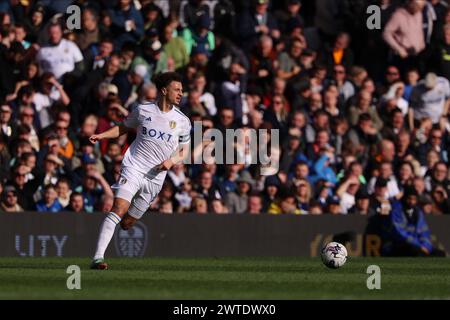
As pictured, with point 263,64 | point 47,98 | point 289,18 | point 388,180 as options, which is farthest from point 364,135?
point 47,98

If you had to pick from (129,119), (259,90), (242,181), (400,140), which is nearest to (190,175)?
(242,181)

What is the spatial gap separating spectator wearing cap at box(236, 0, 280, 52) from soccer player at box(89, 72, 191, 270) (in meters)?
8.46

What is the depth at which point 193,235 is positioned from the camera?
22.9m

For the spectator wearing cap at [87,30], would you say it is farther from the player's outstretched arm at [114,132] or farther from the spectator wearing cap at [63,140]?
the player's outstretched arm at [114,132]

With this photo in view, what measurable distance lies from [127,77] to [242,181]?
9.31ft

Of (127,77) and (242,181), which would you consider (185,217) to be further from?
(127,77)

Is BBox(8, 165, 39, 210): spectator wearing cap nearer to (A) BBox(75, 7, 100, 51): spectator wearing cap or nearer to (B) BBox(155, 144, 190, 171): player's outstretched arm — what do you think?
(A) BBox(75, 7, 100, 51): spectator wearing cap

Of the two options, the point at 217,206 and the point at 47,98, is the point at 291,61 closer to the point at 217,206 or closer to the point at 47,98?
the point at 217,206

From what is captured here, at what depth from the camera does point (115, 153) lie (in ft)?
76.9

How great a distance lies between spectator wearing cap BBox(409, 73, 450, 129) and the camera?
87.8 feet

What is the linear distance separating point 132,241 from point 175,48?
4367mm

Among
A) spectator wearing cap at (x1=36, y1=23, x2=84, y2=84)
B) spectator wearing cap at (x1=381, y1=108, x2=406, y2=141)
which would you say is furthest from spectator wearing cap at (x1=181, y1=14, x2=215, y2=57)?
spectator wearing cap at (x1=381, y1=108, x2=406, y2=141)

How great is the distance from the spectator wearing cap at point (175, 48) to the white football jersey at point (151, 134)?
24.4ft

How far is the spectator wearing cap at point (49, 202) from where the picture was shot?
877 inches
